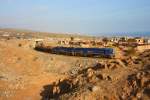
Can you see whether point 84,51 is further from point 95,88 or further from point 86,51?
point 95,88

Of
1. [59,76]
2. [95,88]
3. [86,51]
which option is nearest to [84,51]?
[86,51]

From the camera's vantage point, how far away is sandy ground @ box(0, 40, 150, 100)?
28141mm

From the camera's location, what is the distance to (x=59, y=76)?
124ft

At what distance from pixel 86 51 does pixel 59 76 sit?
12.1 metres

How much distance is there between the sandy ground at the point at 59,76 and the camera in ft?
92.3

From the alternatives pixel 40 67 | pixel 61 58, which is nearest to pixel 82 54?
pixel 61 58

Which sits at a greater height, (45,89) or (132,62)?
(132,62)

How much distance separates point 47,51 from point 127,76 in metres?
28.2

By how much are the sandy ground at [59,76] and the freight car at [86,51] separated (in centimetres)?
475

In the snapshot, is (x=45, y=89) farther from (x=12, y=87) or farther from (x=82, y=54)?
(x=82, y=54)

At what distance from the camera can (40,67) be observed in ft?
139

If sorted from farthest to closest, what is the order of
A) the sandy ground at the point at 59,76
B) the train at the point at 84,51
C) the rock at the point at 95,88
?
the train at the point at 84,51
the sandy ground at the point at 59,76
the rock at the point at 95,88

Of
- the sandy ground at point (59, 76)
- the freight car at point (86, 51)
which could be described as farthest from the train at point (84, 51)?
the sandy ground at point (59, 76)

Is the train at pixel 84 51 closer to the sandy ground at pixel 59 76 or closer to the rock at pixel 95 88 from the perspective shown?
the sandy ground at pixel 59 76
